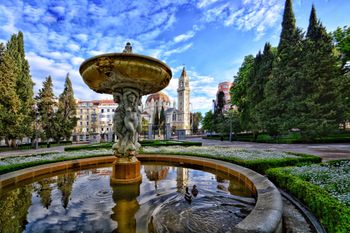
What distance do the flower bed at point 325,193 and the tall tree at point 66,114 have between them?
3781 cm

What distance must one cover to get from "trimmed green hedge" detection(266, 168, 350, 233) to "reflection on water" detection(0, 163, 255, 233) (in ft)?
3.26

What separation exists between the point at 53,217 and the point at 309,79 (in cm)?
2829

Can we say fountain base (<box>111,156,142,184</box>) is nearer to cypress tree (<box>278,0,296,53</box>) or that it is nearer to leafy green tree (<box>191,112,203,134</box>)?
cypress tree (<box>278,0,296,53</box>)

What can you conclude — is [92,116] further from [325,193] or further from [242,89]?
[325,193]

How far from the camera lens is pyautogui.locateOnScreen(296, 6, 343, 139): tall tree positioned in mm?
22203

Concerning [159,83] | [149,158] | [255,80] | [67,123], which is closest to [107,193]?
[159,83]

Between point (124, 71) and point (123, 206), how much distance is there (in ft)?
11.5

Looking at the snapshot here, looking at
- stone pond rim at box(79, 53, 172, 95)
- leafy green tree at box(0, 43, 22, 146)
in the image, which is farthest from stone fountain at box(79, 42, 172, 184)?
leafy green tree at box(0, 43, 22, 146)

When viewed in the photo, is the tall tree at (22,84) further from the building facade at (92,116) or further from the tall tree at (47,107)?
the building facade at (92,116)

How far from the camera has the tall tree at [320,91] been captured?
2220 centimetres

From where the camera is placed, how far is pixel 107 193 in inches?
196

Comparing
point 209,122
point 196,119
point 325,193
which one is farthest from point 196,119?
point 325,193

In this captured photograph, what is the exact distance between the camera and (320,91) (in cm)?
2295

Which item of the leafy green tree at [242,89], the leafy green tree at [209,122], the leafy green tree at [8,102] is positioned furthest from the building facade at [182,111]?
the leafy green tree at [8,102]
